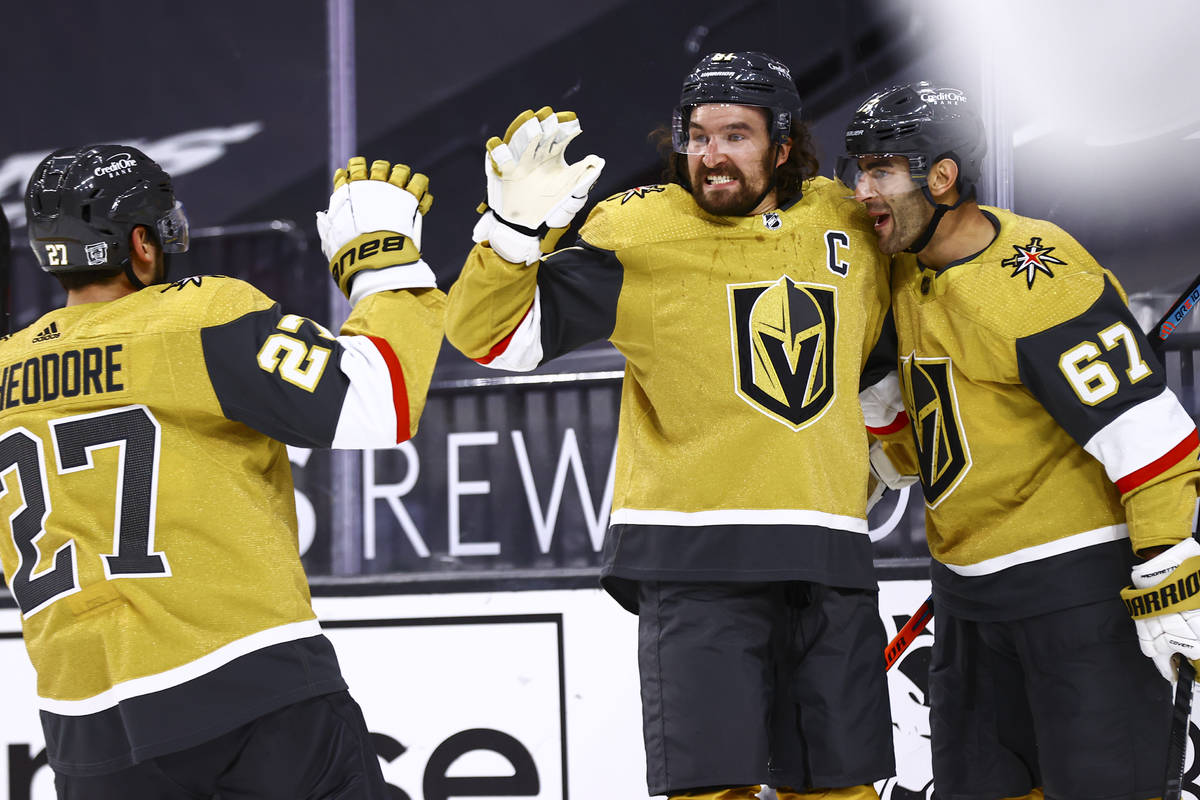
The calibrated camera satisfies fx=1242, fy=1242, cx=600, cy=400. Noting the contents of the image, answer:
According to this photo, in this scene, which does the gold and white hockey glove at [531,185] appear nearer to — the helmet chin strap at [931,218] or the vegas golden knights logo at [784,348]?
the vegas golden knights logo at [784,348]

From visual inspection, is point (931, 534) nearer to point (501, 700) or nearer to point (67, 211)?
point (501, 700)

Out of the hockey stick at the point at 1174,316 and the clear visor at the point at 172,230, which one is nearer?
the clear visor at the point at 172,230

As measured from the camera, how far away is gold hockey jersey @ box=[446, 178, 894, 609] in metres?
1.88

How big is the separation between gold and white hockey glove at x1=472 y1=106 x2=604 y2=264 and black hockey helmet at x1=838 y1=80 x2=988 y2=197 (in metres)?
0.51

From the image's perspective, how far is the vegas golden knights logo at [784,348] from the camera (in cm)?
190

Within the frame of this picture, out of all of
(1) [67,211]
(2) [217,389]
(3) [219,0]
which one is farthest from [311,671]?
(3) [219,0]

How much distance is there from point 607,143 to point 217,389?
1.69 m

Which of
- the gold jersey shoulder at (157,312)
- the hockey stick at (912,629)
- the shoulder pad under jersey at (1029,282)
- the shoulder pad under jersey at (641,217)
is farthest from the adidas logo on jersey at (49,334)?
the hockey stick at (912,629)

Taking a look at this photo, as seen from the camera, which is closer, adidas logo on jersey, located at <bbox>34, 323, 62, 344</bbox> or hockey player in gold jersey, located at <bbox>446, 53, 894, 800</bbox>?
adidas logo on jersey, located at <bbox>34, 323, 62, 344</bbox>

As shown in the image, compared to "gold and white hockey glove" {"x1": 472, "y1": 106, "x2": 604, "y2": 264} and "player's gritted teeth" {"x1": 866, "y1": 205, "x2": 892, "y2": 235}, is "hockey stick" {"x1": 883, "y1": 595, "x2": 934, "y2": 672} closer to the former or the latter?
"player's gritted teeth" {"x1": 866, "y1": 205, "x2": 892, "y2": 235}

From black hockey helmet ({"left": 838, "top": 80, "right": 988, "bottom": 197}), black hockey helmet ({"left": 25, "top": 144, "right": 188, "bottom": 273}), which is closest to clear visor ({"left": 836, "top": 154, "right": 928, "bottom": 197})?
black hockey helmet ({"left": 838, "top": 80, "right": 988, "bottom": 197})

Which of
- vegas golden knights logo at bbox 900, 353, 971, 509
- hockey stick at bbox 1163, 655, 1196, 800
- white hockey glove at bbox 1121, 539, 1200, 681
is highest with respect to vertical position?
vegas golden knights logo at bbox 900, 353, 971, 509

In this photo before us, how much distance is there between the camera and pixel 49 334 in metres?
1.73

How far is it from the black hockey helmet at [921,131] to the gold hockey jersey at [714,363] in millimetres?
170
